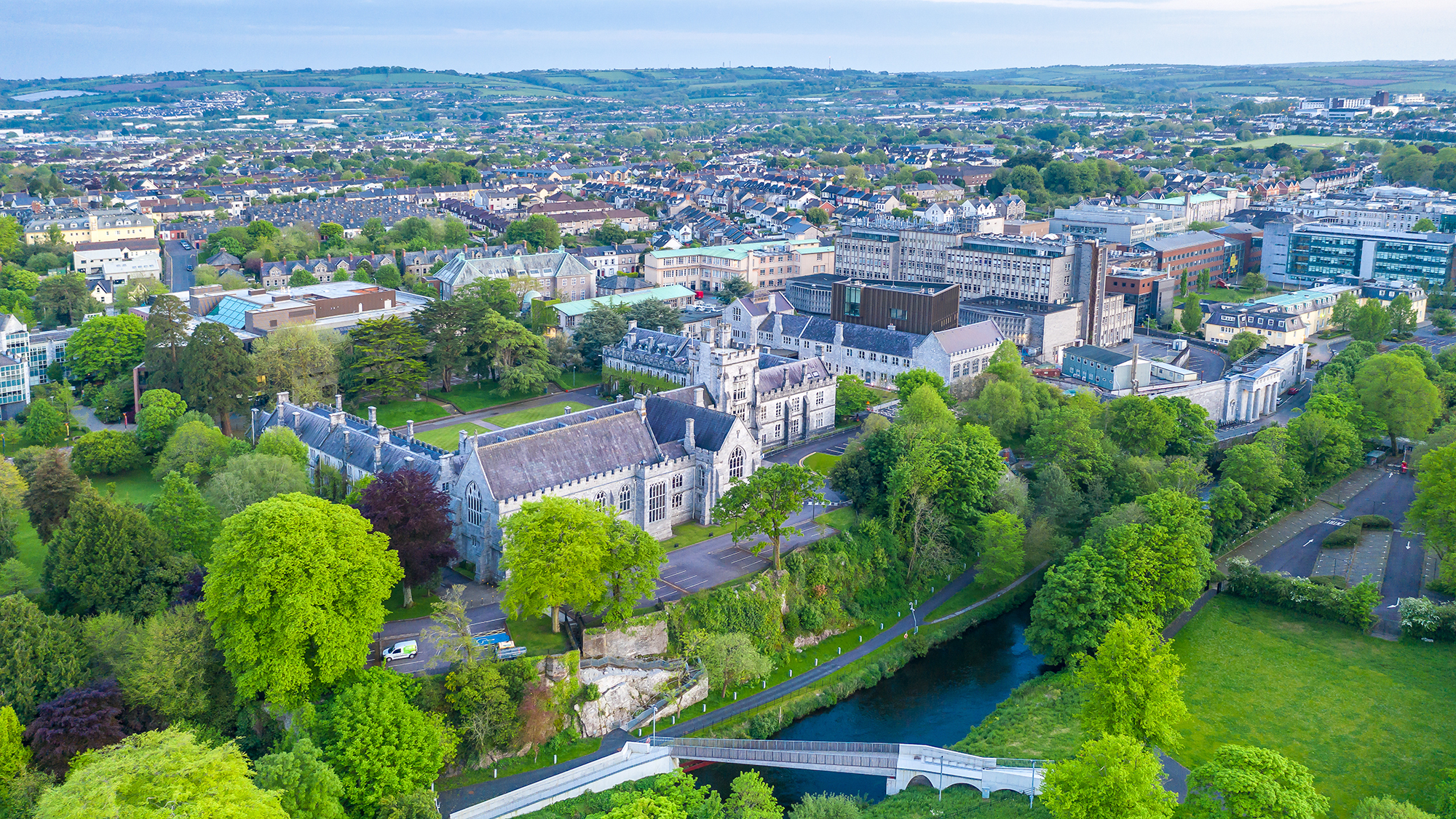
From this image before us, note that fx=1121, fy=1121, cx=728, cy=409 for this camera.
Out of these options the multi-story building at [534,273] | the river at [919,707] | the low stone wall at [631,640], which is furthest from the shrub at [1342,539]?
the multi-story building at [534,273]

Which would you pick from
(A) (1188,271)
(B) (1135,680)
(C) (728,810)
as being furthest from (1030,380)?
(A) (1188,271)

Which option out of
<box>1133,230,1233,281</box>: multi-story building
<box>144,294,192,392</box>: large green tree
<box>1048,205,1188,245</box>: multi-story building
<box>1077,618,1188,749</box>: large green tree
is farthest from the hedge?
<box>1048,205,1188,245</box>: multi-story building

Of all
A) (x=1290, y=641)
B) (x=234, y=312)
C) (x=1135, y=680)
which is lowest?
(x=1290, y=641)

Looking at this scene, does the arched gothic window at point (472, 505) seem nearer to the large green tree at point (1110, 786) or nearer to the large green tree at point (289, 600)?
the large green tree at point (289, 600)

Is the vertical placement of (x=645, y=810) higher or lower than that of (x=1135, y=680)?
lower

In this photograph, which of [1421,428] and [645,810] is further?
[1421,428]

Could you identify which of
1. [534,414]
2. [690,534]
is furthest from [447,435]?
[690,534]

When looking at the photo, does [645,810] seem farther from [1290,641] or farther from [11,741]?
[1290,641]
